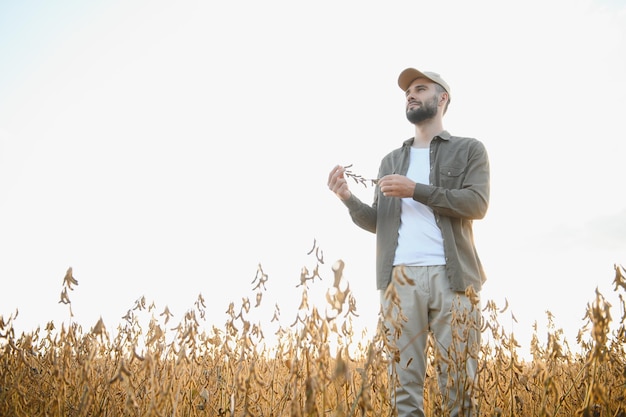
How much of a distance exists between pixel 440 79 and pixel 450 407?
88.6 inches

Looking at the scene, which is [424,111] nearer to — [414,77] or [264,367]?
[414,77]

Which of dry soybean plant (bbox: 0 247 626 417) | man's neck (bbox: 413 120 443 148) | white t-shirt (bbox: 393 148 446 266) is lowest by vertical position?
dry soybean plant (bbox: 0 247 626 417)

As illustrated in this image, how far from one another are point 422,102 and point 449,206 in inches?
38.5

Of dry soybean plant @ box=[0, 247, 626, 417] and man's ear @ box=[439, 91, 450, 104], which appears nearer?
dry soybean plant @ box=[0, 247, 626, 417]

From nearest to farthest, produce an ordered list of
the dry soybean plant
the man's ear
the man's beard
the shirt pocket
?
the dry soybean plant
the shirt pocket
the man's beard
the man's ear

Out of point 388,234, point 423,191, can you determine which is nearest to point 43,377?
point 388,234

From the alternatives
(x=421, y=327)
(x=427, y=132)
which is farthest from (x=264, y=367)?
(x=427, y=132)

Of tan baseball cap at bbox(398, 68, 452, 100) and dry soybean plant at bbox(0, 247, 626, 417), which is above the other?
tan baseball cap at bbox(398, 68, 452, 100)

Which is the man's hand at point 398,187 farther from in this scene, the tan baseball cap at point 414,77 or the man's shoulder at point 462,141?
the tan baseball cap at point 414,77

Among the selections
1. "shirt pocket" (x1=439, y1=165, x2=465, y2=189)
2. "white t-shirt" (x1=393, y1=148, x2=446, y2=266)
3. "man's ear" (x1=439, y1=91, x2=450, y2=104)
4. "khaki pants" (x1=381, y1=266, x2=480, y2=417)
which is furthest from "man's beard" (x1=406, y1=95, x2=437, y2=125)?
"khaki pants" (x1=381, y1=266, x2=480, y2=417)

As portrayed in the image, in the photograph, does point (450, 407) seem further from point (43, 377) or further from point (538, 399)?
point (43, 377)

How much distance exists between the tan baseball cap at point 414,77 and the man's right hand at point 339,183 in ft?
3.21

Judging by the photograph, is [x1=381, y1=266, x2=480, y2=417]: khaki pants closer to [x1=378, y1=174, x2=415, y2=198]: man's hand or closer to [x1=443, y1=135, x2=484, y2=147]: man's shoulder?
[x1=378, y1=174, x2=415, y2=198]: man's hand

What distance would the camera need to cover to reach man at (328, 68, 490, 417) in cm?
234
